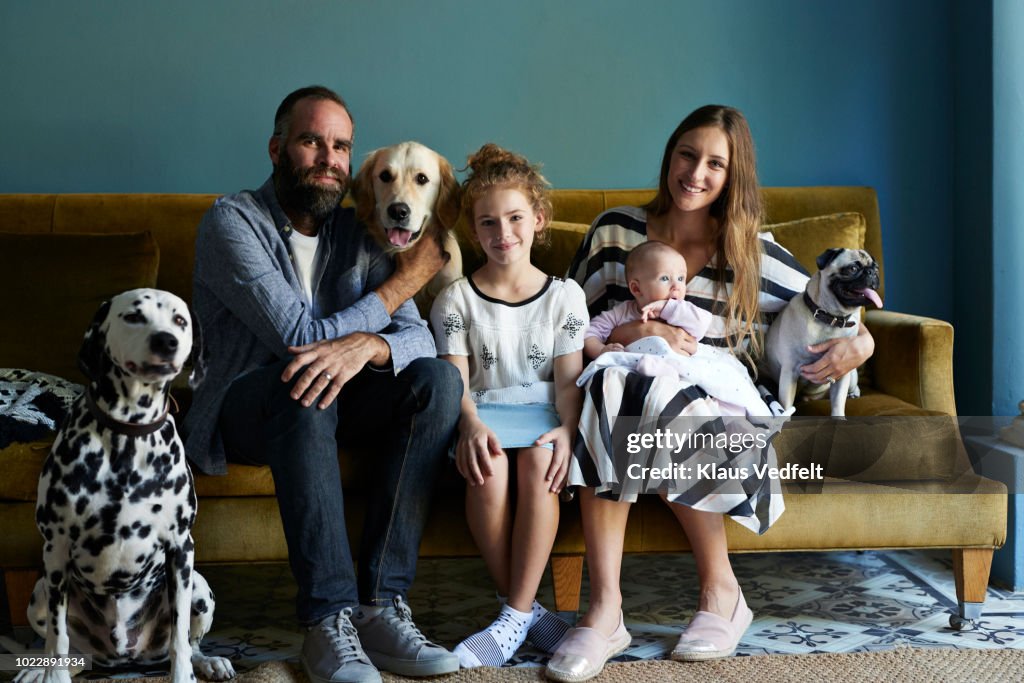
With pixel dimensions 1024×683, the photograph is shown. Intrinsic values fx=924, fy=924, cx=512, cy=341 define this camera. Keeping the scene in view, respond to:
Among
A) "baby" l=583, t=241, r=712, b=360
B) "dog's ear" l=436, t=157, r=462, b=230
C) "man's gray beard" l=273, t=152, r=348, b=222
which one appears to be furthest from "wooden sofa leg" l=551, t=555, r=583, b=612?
"man's gray beard" l=273, t=152, r=348, b=222

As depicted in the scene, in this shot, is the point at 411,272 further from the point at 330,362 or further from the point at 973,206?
the point at 973,206

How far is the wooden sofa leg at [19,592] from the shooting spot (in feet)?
6.45

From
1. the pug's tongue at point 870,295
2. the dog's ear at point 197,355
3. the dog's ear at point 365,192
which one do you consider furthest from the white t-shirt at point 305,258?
the pug's tongue at point 870,295

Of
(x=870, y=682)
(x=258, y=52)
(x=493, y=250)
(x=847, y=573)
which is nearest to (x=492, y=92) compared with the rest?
(x=258, y=52)

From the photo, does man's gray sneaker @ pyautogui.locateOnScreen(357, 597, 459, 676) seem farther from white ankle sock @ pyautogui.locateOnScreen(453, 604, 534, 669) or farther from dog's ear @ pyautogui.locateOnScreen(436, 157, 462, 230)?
dog's ear @ pyautogui.locateOnScreen(436, 157, 462, 230)

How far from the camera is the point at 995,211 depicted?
8.98 ft

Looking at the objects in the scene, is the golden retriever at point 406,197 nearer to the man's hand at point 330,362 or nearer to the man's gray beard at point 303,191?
the man's gray beard at point 303,191

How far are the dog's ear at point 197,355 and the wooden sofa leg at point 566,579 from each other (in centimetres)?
88

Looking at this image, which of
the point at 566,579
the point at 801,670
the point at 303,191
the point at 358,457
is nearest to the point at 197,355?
the point at 358,457

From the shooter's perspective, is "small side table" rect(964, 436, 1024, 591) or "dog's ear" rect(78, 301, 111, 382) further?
"small side table" rect(964, 436, 1024, 591)

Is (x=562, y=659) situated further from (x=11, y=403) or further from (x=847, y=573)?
(x=11, y=403)

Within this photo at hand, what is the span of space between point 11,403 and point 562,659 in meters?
1.34

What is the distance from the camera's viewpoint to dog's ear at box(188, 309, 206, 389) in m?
1.57

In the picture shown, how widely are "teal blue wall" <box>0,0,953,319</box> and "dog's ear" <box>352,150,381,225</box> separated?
79 centimetres
